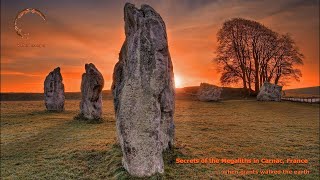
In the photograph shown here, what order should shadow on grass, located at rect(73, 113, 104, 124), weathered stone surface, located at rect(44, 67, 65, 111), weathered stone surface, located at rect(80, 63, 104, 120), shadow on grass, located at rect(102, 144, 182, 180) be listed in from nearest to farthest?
1. shadow on grass, located at rect(102, 144, 182, 180)
2. shadow on grass, located at rect(73, 113, 104, 124)
3. weathered stone surface, located at rect(80, 63, 104, 120)
4. weathered stone surface, located at rect(44, 67, 65, 111)

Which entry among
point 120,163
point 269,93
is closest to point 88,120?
point 120,163

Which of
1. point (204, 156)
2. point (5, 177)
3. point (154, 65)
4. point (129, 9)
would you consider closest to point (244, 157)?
point (204, 156)

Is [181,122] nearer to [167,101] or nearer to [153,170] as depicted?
[167,101]

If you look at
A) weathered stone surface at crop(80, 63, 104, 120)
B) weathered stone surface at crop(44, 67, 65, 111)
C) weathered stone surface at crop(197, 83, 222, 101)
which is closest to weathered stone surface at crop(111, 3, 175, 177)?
weathered stone surface at crop(80, 63, 104, 120)

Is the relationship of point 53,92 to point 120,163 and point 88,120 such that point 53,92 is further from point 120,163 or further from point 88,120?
point 120,163

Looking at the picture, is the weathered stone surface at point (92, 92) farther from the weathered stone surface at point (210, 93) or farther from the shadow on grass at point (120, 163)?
the weathered stone surface at point (210, 93)

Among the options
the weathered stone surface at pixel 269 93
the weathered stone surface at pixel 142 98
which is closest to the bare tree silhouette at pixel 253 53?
the weathered stone surface at pixel 269 93

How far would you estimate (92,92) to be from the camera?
76.0 feet

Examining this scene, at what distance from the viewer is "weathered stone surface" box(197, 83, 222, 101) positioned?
40.6 metres

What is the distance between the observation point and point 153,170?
980cm

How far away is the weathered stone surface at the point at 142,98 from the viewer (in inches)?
374

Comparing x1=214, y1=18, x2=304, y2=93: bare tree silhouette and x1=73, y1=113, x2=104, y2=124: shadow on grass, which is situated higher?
x1=214, y1=18, x2=304, y2=93: bare tree silhouette

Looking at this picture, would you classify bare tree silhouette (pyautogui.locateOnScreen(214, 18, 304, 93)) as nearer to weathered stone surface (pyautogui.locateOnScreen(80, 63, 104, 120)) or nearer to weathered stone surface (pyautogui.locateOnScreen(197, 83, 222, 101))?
weathered stone surface (pyautogui.locateOnScreen(197, 83, 222, 101))

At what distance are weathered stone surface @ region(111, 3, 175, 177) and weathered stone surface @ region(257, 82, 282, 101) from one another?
35174 mm
